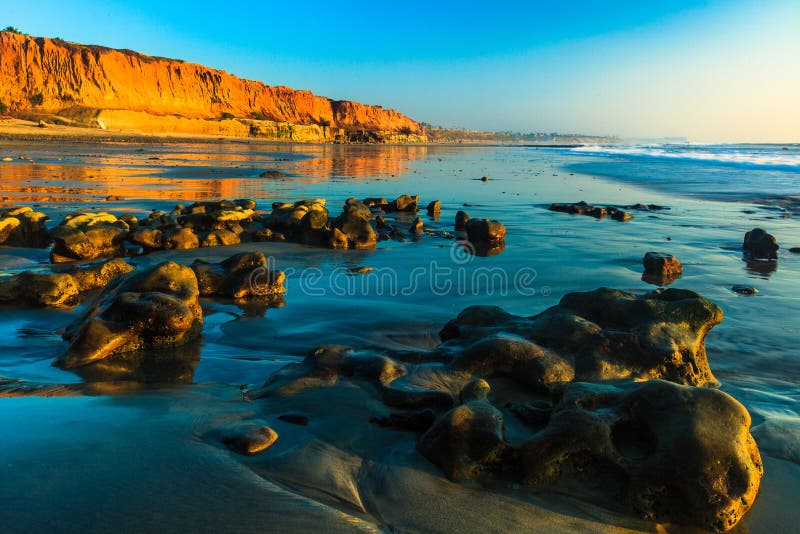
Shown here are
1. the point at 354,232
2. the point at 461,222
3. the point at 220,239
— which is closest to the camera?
the point at 220,239

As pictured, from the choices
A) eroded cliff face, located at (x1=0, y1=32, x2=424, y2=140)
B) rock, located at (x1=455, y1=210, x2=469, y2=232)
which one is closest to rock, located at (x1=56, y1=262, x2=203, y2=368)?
rock, located at (x1=455, y1=210, x2=469, y2=232)

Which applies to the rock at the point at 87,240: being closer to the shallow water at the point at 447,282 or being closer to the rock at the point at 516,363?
the shallow water at the point at 447,282

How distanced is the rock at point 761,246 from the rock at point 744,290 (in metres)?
2.25

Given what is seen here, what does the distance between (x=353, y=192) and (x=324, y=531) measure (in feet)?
52.4

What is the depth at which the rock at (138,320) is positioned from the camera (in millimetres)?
3914

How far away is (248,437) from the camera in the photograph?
8.75ft

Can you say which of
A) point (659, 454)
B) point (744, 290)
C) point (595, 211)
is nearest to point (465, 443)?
point (659, 454)

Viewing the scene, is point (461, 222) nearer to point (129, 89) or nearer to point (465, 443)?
point (465, 443)

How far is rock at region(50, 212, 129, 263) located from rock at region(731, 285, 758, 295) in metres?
8.58

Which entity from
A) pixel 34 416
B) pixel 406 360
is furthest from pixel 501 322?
pixel 34 416

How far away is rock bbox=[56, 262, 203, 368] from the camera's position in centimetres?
391

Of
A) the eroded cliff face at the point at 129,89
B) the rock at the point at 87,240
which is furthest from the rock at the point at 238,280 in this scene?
the eroded cliff face at the point at 129,89

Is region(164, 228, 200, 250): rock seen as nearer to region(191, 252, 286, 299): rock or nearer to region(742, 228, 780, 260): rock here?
region(191, 252, 286, 299): rock

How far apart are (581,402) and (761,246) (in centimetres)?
748
